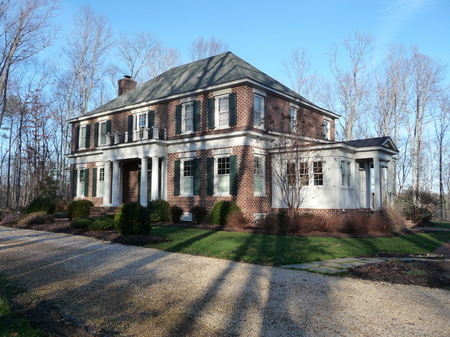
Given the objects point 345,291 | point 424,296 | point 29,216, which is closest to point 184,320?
point 345,291

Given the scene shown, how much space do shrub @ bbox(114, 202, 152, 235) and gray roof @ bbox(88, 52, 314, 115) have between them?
8.79m

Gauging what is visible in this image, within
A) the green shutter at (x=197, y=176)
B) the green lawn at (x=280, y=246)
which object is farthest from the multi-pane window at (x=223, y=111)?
the green lawn at (x=280, y=246)

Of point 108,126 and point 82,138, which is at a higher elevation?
point 108,126

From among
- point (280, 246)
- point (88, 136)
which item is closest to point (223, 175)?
point (280, 246)

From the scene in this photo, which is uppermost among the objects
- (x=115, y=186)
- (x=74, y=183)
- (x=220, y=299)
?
(x=74, y=183)

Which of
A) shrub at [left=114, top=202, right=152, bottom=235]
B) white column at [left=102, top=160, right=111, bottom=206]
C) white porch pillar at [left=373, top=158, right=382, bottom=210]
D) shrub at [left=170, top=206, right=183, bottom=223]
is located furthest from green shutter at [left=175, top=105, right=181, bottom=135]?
white porch pillar at [left=373, top=158, right=382, bottom=210]

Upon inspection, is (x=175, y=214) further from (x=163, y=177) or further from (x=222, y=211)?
(x=163, y=177)

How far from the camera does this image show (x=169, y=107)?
21297 millimetres

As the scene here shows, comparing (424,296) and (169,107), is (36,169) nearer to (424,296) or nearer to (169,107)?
(169,107)

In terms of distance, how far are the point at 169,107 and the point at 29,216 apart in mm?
9377

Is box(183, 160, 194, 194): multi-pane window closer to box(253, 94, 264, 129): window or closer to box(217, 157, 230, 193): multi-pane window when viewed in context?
box(217, 157, 230, 193): multi-pane window

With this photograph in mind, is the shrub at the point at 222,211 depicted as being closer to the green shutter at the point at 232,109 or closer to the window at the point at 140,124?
the green shutter at the point at 232,109

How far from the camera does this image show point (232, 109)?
18188 mm

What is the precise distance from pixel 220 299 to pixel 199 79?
57.7 ft
